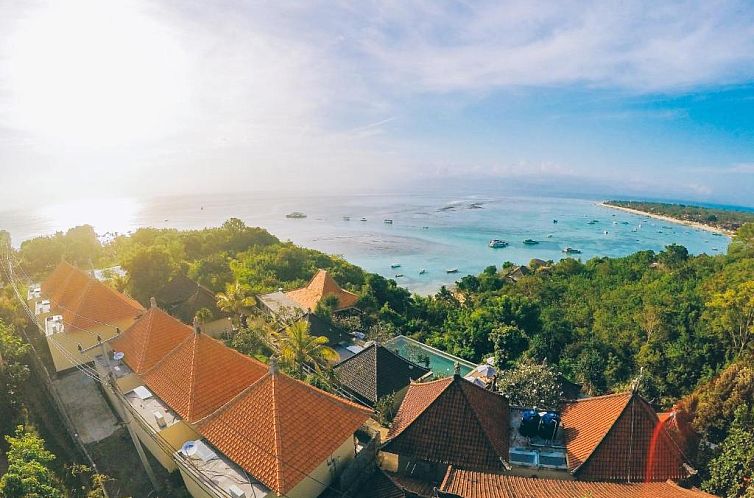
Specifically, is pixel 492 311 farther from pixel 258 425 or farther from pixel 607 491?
pixel 258 425

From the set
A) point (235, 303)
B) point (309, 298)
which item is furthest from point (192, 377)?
point (309, 298)

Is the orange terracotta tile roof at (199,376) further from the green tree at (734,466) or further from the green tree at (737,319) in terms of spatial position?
the green tree at (737,319)

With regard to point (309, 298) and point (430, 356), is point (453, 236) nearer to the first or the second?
point (309, 298)

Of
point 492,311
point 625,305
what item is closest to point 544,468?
point 492,311

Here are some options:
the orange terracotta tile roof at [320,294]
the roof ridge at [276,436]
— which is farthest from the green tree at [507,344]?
the roof ridge at [276,436]

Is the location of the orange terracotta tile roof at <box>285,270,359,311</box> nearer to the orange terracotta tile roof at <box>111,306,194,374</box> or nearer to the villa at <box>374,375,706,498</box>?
the orange terracotta tile roof at <box>111,306,194,374</box>

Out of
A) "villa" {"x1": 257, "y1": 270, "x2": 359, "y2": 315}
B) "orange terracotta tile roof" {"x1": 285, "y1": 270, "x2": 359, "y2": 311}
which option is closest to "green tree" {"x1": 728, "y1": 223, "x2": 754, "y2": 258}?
"orange terracotta tile roof" {"x1": 285, "y1": 270, "x2": 359, "y2": 311}
